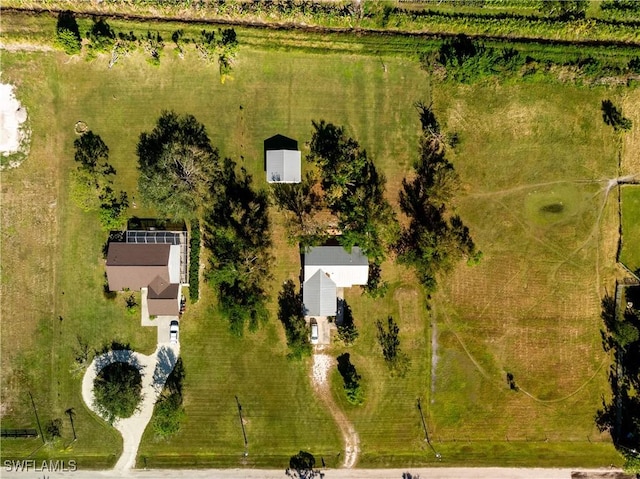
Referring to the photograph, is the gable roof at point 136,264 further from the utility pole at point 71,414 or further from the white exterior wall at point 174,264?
the utility pole at point 71,414

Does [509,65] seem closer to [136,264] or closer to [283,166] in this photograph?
[283,166]

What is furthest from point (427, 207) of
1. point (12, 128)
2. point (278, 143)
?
point (12, 128)

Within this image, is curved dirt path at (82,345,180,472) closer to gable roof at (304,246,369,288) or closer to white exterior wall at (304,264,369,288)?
white exterior wall at (304,264,369,288)

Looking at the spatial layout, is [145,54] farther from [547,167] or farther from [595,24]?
[595,24]

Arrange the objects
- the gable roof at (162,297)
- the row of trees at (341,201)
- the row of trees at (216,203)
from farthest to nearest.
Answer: the gable roof at (162,297) < the row of trees at (341,201) < the row of trees at (216,203)

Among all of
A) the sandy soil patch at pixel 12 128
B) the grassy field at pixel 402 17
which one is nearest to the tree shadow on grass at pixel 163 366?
the sandy soil patch at pixel 12 128

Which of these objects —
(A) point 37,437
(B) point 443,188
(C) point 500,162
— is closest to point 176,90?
(B) point 443,188
